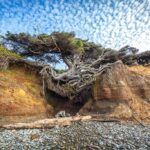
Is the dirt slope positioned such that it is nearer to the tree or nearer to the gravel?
the tree

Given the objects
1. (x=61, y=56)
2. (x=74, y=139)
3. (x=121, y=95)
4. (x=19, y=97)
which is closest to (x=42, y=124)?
(x=74, y=139)

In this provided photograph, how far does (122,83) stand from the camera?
19.5 m

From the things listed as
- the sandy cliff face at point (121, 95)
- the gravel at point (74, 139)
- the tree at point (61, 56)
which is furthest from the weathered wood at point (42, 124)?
the tree at point (61, 56)

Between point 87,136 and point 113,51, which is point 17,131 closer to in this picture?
point 87,136

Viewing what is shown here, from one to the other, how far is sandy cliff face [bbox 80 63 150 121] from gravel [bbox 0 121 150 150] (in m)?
5.12

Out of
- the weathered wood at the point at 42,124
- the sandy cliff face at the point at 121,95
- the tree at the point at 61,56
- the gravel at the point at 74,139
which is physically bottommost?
the gravel at the point at 74,139

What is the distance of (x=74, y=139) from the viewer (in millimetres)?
10703

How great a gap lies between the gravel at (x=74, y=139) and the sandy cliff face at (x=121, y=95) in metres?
5.12

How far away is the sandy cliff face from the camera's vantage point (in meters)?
18.1

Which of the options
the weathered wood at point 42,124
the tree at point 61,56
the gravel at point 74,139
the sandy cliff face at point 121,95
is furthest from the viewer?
the tree at point 61,56

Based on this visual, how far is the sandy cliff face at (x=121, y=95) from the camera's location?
18.1 metres

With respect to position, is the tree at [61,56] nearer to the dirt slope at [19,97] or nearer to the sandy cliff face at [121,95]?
the sandy cliff face at [121,95]

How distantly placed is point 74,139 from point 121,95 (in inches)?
349

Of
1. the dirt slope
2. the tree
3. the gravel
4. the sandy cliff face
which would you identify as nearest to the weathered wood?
the gravel
